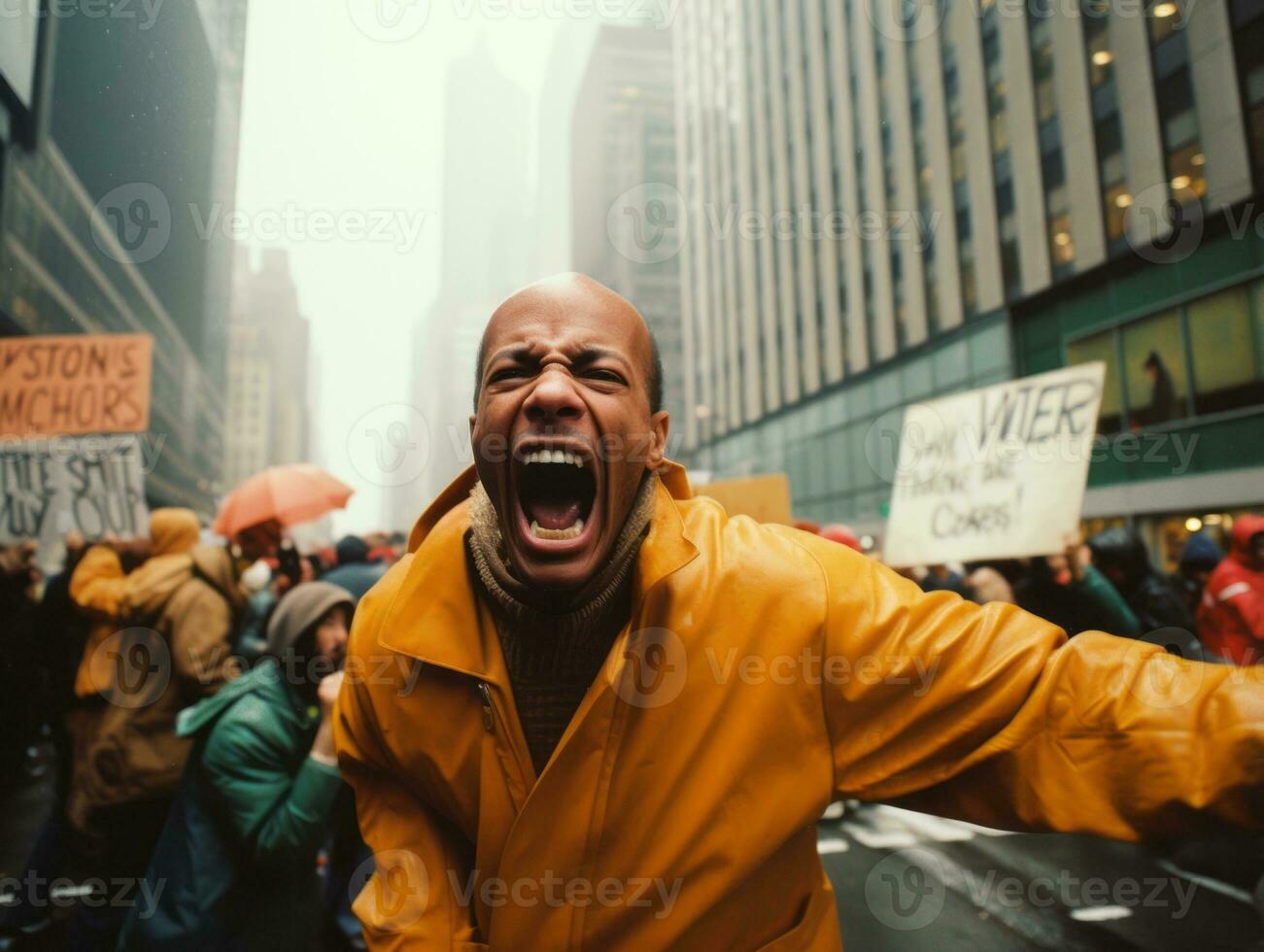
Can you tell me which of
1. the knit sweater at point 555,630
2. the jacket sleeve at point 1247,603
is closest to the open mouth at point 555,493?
the knit sweater at point 555,630

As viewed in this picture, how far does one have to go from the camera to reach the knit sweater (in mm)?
1587

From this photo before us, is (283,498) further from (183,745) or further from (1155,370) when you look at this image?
(1155,370)

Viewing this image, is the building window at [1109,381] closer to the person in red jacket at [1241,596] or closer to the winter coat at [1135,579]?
the winter coat at [1135,579]

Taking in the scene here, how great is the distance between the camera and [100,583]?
155 inches

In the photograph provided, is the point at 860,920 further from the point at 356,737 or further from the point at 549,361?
the point at 549,361

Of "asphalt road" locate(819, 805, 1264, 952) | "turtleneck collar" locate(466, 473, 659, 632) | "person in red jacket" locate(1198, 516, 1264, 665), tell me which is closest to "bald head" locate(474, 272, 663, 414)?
"turtleneck collar" locate(466, 473, 659, 632)

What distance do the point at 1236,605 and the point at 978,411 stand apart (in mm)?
1823

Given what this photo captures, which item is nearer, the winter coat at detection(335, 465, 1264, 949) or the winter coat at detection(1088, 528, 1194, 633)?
the winter coat at detection(335, 465, 1264, 949)

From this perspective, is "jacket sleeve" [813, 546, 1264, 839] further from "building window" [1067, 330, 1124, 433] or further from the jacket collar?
"building window" [1067, 330, 1124, 433]

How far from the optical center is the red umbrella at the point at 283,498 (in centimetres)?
493

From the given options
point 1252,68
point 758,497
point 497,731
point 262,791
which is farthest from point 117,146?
point 1252,68

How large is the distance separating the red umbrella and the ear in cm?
395

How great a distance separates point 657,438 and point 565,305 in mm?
398

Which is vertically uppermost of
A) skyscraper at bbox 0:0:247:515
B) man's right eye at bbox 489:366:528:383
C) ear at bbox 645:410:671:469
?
skyscraper at bbox 0:0:247:515
